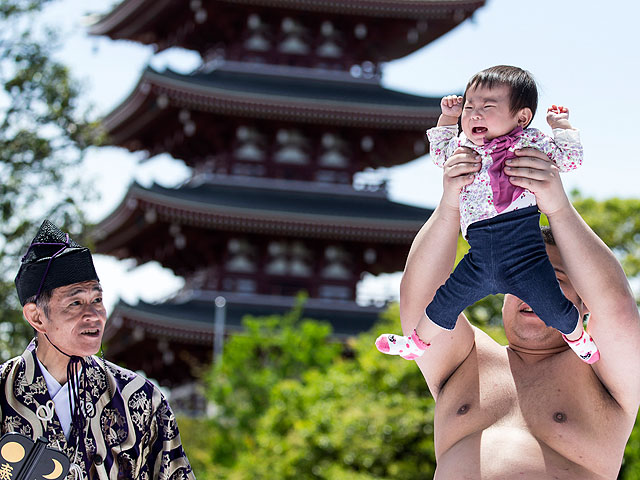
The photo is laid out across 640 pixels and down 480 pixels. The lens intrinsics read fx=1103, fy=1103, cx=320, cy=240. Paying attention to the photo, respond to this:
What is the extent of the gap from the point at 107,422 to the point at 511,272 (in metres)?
1.34

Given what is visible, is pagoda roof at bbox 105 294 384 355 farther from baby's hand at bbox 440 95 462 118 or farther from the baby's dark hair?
the baby's dark hair

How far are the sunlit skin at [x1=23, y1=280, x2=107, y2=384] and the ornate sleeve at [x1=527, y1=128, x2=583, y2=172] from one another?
1.39 m

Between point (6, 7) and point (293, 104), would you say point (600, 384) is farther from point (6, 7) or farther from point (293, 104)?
point (293, 104)

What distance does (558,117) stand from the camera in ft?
10.2

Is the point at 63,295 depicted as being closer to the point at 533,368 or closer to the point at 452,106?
the point at 452,106

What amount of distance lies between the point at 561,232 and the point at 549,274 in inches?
4.8

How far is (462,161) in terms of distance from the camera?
316 cm

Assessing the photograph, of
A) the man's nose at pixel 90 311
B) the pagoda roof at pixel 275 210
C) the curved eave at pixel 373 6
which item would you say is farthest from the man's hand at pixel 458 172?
the curved eave at pixel 373 6

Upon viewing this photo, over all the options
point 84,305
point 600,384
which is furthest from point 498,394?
point 84,305

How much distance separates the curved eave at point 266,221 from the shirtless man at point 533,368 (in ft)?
60.7

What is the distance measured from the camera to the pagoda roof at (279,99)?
22656 millimetres

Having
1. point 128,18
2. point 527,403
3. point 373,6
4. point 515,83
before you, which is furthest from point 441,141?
point 128,18

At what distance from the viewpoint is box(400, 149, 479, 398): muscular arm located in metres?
3.18

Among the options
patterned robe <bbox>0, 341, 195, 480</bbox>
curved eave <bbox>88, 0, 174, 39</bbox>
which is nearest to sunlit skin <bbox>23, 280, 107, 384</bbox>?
patterned robe <bbox>0, 341, 195, 480</bbox>
